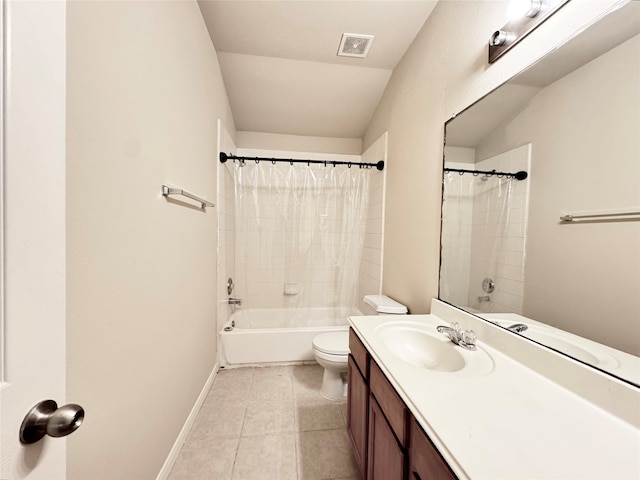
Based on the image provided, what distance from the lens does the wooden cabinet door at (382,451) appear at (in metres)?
0.75

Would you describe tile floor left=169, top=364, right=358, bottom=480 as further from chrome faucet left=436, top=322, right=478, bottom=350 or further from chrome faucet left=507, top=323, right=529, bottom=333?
chrome faucet left=507, top=323, right=529, bottom=333

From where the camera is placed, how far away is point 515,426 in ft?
1.92

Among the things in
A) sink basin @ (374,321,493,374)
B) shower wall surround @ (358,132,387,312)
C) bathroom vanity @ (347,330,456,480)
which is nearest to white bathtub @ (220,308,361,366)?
shower wall surround @ (358,132,387,312)

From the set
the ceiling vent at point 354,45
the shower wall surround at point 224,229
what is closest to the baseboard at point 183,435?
the shower wall surround at point 224,229

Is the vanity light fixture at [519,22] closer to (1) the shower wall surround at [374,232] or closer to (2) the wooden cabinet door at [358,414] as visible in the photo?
(1) the shower wall surround at [374,232]

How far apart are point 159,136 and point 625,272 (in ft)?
5.58

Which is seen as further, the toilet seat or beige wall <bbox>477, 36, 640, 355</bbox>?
the toilet seat

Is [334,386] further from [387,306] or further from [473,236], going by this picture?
[473,236]

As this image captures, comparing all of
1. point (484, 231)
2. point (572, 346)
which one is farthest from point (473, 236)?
point (572, 346)

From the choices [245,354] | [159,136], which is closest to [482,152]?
[159,136]

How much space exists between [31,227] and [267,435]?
64.5 inches

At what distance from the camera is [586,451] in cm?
52

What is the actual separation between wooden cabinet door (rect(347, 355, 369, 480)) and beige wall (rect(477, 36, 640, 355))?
747mm

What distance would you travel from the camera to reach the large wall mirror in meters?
0.66
